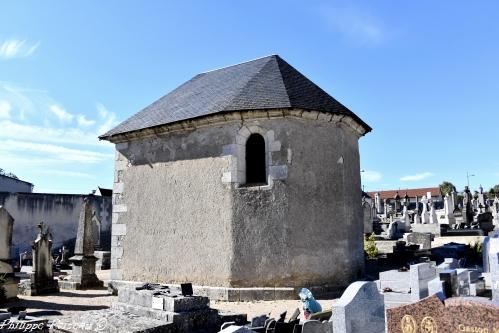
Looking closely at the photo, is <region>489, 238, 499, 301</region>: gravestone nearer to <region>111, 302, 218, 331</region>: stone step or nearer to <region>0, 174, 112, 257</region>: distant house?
<region>111, 302, 218, 331</region>: stone step

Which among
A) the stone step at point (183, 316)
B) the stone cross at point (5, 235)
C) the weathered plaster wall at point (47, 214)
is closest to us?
the stone step at point (183, 316)

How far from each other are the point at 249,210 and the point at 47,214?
65.0 ft

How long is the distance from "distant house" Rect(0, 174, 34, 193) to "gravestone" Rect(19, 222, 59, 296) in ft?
70.8

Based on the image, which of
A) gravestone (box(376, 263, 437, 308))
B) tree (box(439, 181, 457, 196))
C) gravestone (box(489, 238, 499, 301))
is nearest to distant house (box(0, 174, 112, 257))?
gravestone (box(376, 263, 437, 308))

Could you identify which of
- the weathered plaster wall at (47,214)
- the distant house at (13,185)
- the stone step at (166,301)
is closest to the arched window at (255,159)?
the stone step at (166,301)

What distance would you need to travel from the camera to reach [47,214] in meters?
24.7

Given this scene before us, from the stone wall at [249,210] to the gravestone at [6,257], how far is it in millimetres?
2658

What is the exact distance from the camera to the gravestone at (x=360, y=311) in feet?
13.9

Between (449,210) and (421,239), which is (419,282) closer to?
(421,239)

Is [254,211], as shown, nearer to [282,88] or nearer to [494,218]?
[282,88]

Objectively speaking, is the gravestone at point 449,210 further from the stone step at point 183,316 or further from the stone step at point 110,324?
the stone step at point 110,324

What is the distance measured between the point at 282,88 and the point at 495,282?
259 inches

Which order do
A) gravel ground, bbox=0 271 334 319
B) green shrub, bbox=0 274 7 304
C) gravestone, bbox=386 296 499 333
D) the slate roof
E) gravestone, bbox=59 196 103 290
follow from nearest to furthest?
gravestone, bbox=386 296 499 333 → gravel ground, bbox=0 271 334 319 → green shrub, bbox=0 274 7 304 → the slate roof → gravestone, bbox=59 196 103 290

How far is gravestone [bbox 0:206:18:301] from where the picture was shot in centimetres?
967
